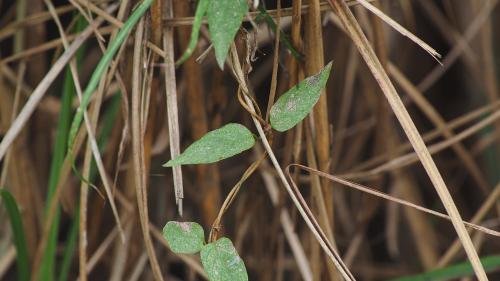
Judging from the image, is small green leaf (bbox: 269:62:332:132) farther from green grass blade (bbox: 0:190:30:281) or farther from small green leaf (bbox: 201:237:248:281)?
green grass blade (bbox: 0:190:30:281)

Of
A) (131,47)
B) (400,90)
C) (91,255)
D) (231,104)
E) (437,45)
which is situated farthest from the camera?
(437,45)

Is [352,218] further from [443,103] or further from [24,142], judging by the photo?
[24,142]

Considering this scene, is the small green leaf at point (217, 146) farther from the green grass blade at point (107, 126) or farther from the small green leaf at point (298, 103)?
the green grass blade at point (107, 126)

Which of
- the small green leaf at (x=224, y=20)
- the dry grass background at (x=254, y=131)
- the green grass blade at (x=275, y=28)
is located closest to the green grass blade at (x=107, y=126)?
the dry grass background at (x=254, y=131)

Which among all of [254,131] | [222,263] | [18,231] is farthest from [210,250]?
[254,131]

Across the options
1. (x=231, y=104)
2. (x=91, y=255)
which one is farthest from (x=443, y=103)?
(x=91, y=255)
